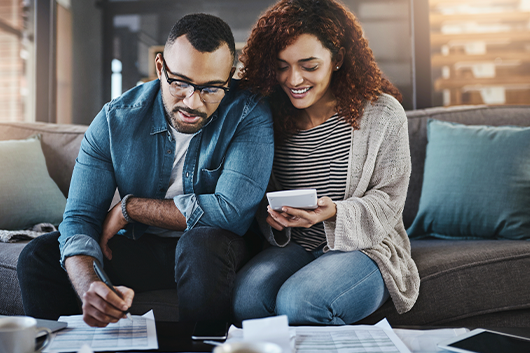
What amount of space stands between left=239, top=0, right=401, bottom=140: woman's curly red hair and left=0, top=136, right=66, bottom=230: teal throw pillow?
0.98m

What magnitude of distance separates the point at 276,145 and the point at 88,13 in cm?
197

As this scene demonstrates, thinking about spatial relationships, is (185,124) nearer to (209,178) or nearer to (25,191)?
(209,178)

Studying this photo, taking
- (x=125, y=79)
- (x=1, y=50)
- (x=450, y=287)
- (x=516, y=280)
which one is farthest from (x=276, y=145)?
(x=1, y=50)

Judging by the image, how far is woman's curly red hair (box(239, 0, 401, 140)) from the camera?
1.37m

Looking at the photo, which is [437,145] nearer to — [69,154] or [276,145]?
[276,145]

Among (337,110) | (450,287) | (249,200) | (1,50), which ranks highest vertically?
(1,50)

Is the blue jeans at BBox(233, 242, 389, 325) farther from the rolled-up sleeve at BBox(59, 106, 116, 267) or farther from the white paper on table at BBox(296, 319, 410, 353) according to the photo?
the rolled-up sleeve at BBox(59, 106, 116, 267)

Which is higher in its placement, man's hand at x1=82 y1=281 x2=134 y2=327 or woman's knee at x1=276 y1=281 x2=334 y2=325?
man's hand at x1=82 y1=281 x2=134 y2=327

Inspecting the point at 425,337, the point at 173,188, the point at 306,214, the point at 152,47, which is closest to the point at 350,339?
the point at 425,337

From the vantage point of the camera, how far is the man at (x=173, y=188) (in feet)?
3.76

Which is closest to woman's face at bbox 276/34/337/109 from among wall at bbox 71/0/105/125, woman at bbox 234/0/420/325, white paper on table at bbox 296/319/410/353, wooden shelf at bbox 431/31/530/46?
woman at bbox 234/0/420/325

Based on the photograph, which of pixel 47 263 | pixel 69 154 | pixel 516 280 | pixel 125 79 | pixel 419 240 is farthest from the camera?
pixel 125 79

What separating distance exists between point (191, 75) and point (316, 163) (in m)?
0.49

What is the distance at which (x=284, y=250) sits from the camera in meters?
1.37
